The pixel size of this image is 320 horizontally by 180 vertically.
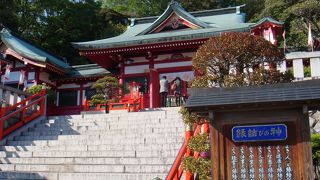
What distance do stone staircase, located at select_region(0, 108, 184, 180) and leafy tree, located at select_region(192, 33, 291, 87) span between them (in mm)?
2120

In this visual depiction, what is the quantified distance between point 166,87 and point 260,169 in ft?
37.0

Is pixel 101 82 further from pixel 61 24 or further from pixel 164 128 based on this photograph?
pixel 61 24

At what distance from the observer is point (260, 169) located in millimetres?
5902

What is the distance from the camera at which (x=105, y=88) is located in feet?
56.5

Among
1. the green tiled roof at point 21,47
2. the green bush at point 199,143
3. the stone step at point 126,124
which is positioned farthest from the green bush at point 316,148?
the green tiled roof at point 21,47

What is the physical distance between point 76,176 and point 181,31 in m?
11.9

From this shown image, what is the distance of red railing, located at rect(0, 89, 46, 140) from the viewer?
40.0 ft

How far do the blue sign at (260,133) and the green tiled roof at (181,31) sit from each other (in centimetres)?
1080

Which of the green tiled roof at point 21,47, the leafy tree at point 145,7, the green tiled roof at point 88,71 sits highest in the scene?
the leafy tree at point 145,7

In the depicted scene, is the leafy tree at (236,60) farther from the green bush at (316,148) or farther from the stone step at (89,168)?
the stone step at (89,168)

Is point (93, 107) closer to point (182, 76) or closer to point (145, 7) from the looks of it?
point (182, 76)

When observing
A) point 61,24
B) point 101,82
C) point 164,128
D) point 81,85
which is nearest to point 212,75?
point 164,128

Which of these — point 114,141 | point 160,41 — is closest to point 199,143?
point 114,141

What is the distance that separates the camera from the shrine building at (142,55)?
17.0 meters
